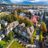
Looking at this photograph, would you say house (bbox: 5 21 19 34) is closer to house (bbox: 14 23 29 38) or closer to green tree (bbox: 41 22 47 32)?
house (bbox: 14 23 29 38)

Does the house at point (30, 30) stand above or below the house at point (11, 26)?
below

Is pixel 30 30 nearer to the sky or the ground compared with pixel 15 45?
nearer to the sky

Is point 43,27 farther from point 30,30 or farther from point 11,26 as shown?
point 11,26

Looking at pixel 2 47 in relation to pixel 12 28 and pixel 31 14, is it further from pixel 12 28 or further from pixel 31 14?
pixel 31 14

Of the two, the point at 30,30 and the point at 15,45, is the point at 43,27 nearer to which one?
the point at 30,30

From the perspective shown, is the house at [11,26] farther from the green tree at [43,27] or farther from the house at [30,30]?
the green tree at [43,27]

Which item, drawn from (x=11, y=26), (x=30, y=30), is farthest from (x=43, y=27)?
(x=11, y=26)

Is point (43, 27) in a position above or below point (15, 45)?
above

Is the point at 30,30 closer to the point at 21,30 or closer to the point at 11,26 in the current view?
the point at 21,30

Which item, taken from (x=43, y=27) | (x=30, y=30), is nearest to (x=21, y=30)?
(x=30, y=30)

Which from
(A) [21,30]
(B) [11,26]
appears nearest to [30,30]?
(A) [21,30]

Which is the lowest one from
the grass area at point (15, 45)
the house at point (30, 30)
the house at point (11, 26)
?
the grass area at point (15, 45)

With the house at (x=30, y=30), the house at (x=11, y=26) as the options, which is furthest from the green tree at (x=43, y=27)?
the house at (x=11, y=26)
